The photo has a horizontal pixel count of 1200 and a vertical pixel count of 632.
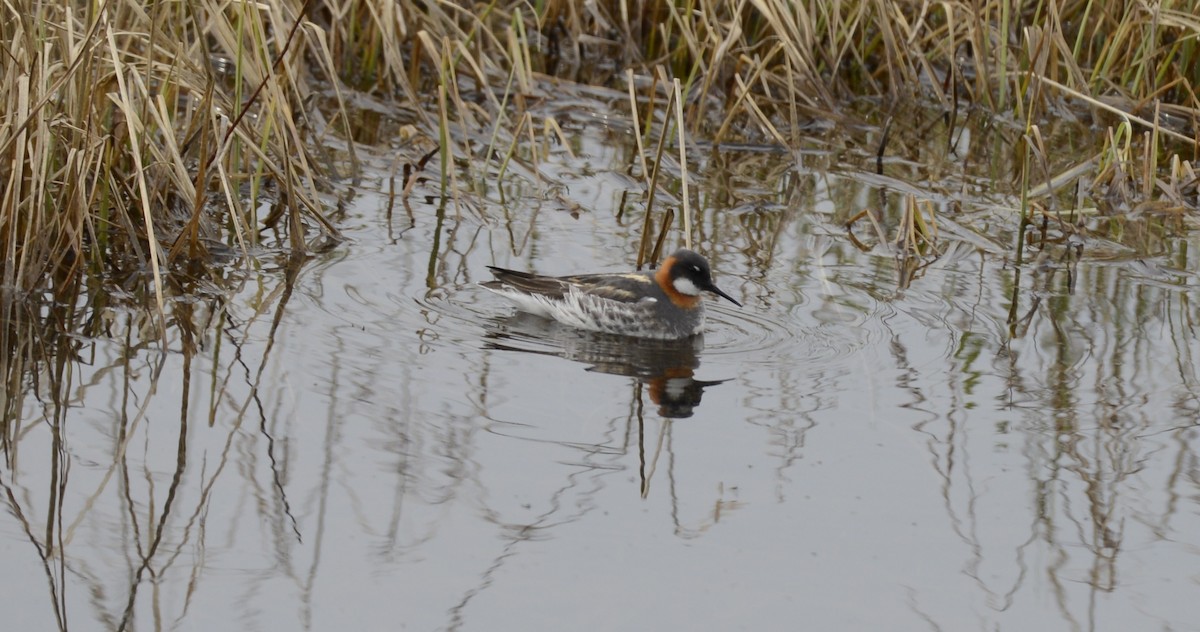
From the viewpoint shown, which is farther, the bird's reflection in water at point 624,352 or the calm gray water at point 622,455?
the bird's reflection in water at point 624,352

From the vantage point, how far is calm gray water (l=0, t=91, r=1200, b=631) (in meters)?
4.77

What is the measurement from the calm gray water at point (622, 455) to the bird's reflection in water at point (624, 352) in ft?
0.08

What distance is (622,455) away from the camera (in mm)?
5848

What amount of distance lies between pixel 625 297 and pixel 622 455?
1.90 m

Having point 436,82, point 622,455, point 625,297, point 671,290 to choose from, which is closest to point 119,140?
point 625,297

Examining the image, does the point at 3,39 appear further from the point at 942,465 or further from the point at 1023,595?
the point at 1023,595

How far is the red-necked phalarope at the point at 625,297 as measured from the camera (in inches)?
299

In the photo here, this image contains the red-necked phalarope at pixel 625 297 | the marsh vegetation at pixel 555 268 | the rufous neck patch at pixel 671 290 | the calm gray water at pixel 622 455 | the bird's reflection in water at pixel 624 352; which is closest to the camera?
the calm gray water at pixel 622 455

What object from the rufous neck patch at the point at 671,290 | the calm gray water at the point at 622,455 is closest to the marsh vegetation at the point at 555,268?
the calm gray water at the point at 622,455

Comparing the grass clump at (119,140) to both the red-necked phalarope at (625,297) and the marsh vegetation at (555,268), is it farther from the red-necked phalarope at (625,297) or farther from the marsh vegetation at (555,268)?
the red-necked phalarope at (625,297)

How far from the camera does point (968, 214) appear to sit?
964 centimetres

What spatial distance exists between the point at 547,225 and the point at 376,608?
15.9ft

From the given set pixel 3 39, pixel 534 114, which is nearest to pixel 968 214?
pixel 534 114

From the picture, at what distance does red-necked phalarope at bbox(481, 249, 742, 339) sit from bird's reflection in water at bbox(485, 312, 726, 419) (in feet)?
0.21
